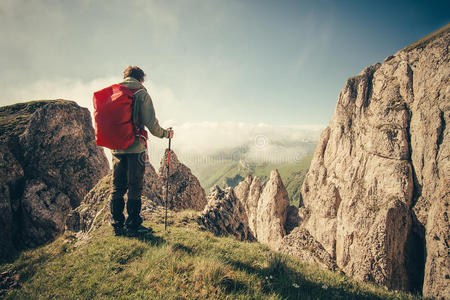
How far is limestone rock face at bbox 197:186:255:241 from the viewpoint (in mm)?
12348

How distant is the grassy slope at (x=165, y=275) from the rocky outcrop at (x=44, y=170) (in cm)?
2017

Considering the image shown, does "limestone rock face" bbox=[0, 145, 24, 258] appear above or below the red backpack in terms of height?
below

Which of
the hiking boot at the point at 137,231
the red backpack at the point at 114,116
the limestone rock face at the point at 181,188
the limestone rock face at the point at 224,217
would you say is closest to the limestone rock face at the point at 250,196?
the limestone rock face at the point at 181,188

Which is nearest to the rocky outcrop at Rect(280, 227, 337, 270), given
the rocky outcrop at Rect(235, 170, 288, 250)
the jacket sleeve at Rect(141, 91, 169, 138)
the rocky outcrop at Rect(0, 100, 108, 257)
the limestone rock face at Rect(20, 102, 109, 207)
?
the jacket sleeve at Rect(141, 91, 169, 138)

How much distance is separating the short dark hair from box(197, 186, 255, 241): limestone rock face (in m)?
8.57

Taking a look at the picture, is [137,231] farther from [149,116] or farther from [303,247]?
[303,247]

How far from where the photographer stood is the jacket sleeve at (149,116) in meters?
6.36

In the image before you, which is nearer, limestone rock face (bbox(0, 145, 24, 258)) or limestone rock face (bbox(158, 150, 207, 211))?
limestone rock face (bbox(0, 145, 24, 258))

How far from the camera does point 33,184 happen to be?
22.3m

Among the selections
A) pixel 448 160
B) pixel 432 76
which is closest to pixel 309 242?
pixel 448 160

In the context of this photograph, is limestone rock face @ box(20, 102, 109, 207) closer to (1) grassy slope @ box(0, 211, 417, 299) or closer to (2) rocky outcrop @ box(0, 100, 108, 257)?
(2) rocky outcrop @ box(0, 100, 108, 257)

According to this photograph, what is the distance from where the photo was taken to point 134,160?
6672mm

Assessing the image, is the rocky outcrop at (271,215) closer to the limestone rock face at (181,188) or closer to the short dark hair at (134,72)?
the limestone rock face at (181,188)

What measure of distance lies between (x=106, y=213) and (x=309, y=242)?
13264 mm
